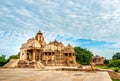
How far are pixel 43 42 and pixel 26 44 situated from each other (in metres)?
9.99

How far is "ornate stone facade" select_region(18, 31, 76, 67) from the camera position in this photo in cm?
6039

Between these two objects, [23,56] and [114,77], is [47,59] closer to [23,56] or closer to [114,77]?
[23,56]

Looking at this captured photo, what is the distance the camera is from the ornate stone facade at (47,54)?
60388mm

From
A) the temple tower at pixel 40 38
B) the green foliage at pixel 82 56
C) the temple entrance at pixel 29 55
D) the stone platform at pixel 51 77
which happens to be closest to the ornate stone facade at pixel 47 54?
the temple entrance at pixel 29 55

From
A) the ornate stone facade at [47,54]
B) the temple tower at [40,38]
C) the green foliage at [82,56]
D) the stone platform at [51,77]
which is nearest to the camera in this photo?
the stone platform at [51,77]

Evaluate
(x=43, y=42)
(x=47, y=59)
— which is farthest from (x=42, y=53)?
(x=43, y=42)

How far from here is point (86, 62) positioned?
301 feet

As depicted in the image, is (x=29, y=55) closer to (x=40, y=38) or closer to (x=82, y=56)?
(x=40, y=38)

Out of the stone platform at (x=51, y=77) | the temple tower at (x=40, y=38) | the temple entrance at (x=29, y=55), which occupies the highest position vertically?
the temple tower at (x=40, y=38)

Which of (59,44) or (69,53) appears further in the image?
(59,44)

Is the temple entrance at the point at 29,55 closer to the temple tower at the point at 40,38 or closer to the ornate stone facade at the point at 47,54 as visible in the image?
the ornate stone facade at the point at 47,54

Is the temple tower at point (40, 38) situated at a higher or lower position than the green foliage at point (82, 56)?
higher

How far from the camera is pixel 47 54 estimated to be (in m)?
62.5

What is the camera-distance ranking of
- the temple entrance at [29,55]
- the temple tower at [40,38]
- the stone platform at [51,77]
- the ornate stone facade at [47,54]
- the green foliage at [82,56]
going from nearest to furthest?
the stone platform at [51,77] < the ornate stone facade at [47,54] < the temple entrance at [29,55] < the temple tower at [40,38] < the green foliage at [82,56]
